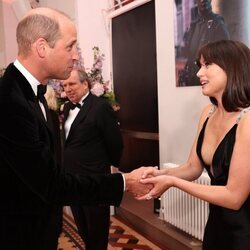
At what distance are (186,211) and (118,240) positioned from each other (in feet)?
3.16

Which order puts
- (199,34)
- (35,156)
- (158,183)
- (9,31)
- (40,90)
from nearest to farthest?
(35,156), (40,90), (158,183), (199,34), (9,31)

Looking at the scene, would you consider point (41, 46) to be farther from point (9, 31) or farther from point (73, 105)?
point (9, 31)

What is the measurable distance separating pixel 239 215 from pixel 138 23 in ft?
10.7

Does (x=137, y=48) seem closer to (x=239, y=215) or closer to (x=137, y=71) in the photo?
(x=137, y=71)

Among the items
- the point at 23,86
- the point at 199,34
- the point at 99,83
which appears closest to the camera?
the point at 23,86

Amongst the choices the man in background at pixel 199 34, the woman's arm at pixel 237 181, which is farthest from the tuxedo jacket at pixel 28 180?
the man in background at pixel 199 34

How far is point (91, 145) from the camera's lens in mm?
2963

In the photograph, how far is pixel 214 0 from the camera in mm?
2910

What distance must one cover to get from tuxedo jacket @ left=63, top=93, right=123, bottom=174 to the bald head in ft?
4.57

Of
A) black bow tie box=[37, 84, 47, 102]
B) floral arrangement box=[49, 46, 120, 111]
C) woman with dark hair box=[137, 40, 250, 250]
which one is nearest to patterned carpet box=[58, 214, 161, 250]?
floral arrangement box=[49, 46, 120, 111]

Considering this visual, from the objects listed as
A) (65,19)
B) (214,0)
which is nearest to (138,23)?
(214,0)

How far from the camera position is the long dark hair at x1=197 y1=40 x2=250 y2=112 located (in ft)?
5.50

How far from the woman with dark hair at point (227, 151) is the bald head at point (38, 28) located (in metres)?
0.75

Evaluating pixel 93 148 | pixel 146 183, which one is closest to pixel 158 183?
pixel 146 183
